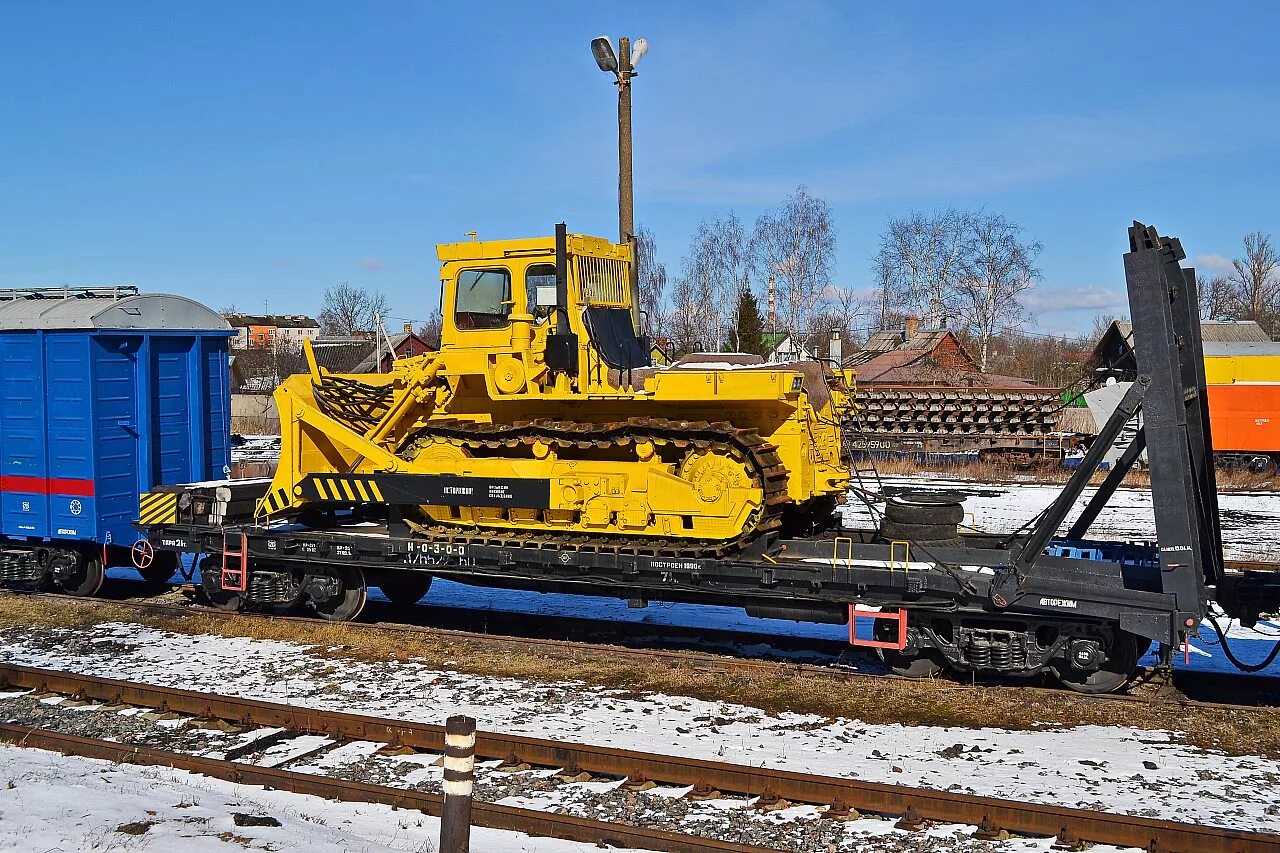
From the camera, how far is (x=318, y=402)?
11.7 metres

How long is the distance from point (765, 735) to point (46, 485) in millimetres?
9458

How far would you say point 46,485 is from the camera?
13.1 metres

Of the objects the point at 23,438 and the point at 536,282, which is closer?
the point at 536,282

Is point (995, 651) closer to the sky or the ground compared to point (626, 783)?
closer to the sky

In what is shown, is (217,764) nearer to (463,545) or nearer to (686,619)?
(463,545)

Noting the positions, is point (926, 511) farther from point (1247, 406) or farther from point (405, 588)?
point (1247, 406)

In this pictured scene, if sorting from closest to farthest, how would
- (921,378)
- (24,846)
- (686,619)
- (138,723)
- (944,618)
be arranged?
(24,846) → (138,723) → (944,618) → (686,619) → (921,378)

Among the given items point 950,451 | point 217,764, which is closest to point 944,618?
point 217,764

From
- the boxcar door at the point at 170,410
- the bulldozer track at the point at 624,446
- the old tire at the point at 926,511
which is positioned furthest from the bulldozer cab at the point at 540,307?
the boxcar door at the point at 170,410

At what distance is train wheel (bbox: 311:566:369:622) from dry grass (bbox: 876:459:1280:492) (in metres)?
17.0

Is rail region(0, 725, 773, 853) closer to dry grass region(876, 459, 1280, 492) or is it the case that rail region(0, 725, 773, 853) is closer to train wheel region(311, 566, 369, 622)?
train wheel region(311, 566, 369, 622)

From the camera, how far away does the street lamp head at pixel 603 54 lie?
17.3 meters

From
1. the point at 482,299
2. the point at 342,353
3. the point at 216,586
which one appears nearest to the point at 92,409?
the point at 216,586

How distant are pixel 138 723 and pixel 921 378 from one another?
2977 cm
